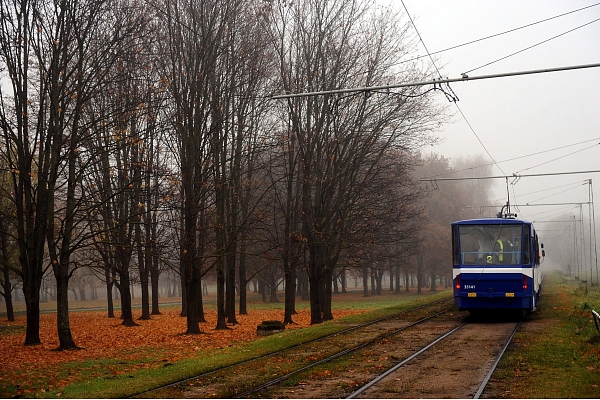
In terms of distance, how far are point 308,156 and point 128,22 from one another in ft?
31.6

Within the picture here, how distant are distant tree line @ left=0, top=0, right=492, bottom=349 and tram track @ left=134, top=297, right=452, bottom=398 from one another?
5.37m

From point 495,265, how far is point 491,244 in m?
0.81

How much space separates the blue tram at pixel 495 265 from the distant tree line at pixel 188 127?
587cm

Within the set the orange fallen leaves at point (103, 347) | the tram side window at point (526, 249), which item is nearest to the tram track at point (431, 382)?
the orange fallen leaves at point (103, 347)

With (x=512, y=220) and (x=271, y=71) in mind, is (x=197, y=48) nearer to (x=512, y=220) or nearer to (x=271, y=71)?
(x=271, y=71)

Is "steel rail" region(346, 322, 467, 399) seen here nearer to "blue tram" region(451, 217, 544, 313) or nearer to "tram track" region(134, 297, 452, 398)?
"tram track" region(134, 297, 452, 398)

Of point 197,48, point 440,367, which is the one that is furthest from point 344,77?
point 440,367

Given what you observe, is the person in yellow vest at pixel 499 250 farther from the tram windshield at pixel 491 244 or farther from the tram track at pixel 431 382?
the tram track at pixel 431 382

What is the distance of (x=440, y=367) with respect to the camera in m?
12.9

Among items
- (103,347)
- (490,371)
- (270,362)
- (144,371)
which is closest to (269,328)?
(103,347)

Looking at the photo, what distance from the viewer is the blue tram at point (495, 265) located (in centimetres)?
2147

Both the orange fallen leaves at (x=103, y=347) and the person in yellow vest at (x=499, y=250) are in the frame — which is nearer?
the orange fallen leaves at (x=103, y=347)

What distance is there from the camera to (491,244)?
73.2 feet

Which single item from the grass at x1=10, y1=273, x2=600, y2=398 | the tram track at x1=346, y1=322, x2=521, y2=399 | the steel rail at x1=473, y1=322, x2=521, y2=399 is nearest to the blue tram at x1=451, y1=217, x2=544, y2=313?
the grass at x1=10, y1=273, x2=600, y2=398
